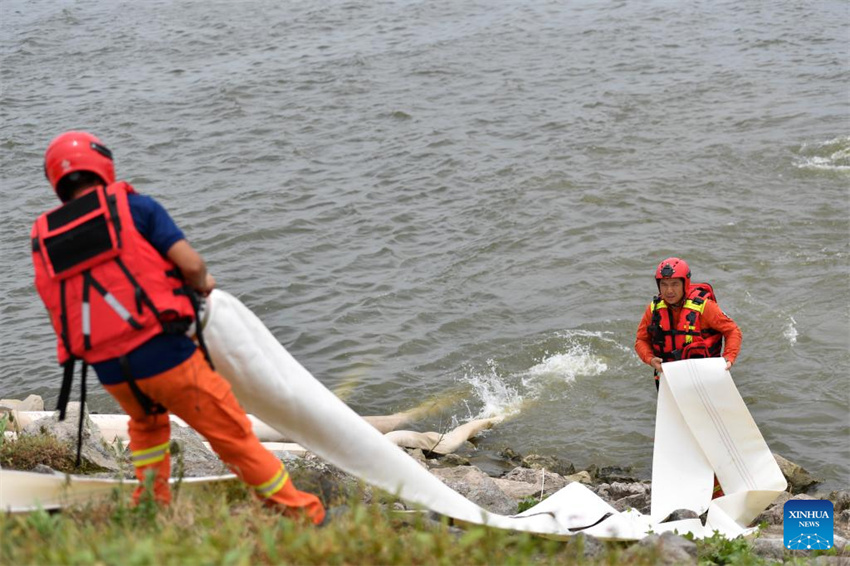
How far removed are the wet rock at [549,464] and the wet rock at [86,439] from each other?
3915 mm

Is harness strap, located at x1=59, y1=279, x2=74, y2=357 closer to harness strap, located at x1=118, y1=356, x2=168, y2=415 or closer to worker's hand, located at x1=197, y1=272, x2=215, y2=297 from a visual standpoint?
harness strap, located at x1=118, y1=356, x2=168, y2=415

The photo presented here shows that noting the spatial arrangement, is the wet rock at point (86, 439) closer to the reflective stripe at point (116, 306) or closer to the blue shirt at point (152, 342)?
the blue shirt at point (152, 342)

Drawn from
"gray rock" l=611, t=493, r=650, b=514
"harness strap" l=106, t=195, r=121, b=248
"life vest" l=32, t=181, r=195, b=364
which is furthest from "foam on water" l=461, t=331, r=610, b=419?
"harness strap" l=106, t=195, r=121, b=248

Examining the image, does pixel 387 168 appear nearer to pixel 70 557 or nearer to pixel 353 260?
pixel 353 260

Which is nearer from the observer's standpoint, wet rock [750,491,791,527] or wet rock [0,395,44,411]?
wet rock [750,491,791,527]

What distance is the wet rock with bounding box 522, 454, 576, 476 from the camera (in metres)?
9.20

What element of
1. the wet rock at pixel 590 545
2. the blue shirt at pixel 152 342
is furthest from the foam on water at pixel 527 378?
the blue shirt at pixel 152 342

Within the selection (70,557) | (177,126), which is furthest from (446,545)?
(177,126)

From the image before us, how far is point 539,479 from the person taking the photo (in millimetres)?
8500

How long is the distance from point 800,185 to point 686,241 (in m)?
2.66

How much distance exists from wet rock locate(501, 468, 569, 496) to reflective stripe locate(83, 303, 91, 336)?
4.30 m

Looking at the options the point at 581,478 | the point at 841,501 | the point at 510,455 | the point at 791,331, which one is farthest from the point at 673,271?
the point at 791,331

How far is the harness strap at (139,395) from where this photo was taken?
4.43 m

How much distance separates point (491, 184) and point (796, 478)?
8.22 meters
